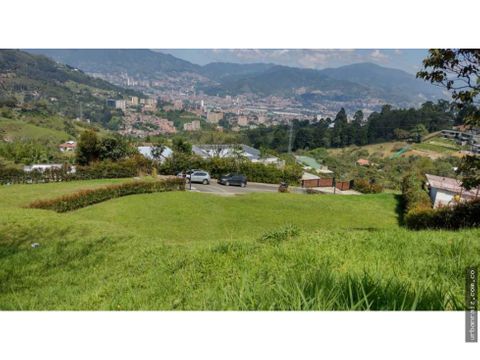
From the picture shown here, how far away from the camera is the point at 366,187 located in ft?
11.8

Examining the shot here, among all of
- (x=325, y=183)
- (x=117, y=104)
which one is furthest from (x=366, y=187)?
(x=117, y=104)

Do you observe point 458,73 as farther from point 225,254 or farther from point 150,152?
point 150,152

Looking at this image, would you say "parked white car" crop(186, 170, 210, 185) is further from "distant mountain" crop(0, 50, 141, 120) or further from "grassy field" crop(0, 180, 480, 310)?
"distant mountain" crop(0, 50, 141, 120)

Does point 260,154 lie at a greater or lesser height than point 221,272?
greater

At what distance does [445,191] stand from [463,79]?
105cm

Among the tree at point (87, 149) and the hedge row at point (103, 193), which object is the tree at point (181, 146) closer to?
the hedge row at point (103, 193)

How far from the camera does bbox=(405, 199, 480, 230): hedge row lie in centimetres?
339

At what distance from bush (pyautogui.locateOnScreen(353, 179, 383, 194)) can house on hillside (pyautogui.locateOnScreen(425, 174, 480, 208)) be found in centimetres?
46

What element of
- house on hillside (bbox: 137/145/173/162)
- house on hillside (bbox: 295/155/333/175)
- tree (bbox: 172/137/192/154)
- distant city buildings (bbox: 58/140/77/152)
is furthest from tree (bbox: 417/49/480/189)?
distant city buildings (bbox: 58/140/77/152)

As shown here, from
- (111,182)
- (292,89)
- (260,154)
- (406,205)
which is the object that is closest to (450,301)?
(406,205)

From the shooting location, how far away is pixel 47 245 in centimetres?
342

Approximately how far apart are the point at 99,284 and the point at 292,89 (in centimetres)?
264

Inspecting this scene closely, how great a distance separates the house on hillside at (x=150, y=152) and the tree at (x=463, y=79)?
8.30 feet
